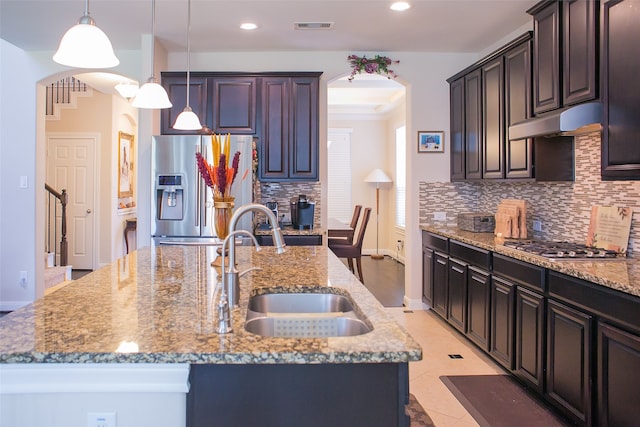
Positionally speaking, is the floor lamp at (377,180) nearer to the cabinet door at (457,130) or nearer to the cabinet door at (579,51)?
the cabinet door at (457,130)

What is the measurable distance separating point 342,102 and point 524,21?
4.92 meters

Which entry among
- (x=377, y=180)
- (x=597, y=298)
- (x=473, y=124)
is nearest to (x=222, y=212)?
(x=597, y=298)

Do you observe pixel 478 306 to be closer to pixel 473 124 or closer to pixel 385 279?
pixel 473 124

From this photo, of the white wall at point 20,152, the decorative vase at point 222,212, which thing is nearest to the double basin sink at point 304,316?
the decorative vase at point 222,212

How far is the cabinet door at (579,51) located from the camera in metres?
2.58

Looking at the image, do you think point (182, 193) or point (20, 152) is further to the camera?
point (20, 152)

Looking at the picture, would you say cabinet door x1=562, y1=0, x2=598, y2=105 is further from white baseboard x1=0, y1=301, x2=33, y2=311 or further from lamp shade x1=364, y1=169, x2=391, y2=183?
lamp shade x1=364, y1=169, x2=391, y2=183

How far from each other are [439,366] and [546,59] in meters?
2.22

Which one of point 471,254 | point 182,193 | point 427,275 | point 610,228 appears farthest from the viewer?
point 427,275

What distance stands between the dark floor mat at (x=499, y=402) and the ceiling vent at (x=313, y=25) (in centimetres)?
296

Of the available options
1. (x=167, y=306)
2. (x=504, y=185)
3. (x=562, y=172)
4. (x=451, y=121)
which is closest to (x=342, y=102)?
(x=451, y=121)

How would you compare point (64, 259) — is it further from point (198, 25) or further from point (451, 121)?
point (451, 121)

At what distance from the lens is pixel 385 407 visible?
45.4 inches

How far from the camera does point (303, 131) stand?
4621 millimetres
